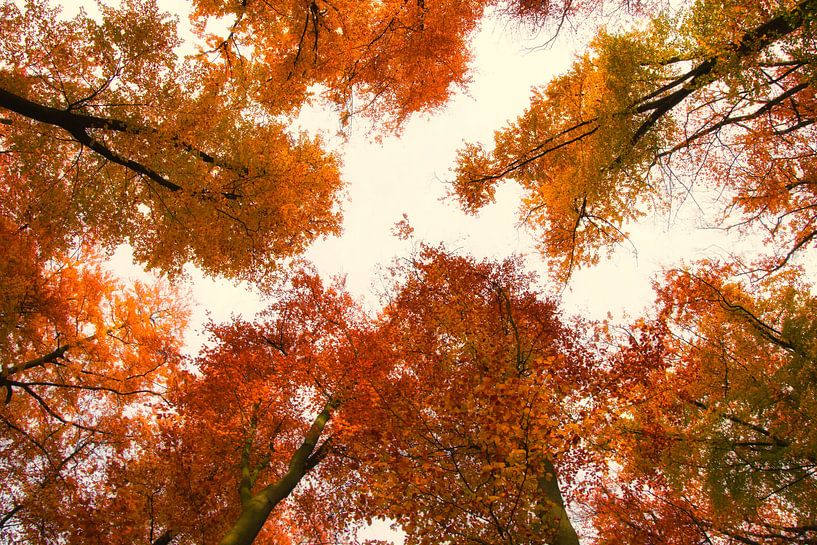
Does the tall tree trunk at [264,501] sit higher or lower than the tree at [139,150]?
lower

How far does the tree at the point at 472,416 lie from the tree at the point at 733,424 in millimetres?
1197

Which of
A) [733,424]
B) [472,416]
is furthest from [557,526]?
[733,424]

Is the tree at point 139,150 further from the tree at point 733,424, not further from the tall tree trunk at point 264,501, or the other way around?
the tree at point 733,424

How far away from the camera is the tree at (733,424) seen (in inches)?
249

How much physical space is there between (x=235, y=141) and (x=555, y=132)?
18.9ft

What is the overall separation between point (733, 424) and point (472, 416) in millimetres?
5392

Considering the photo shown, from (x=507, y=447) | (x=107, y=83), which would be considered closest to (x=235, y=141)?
(x=107, y=83)

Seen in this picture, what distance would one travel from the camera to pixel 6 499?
851 cm

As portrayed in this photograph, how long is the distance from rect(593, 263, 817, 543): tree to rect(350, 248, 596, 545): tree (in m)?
1.20

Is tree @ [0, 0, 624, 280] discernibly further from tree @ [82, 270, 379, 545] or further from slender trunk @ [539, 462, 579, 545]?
slender trunk @ [539, 462, 579, 545]

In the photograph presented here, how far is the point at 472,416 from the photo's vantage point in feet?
17.5

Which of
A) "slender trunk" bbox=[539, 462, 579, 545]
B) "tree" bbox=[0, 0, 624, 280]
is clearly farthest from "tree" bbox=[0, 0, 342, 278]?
"slender trunk" bbox=[539, 462, 579, 545]

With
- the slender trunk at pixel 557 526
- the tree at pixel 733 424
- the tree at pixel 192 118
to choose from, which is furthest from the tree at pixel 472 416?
the tree at pixel 192 118

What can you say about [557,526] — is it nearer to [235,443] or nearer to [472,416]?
[472,416]
